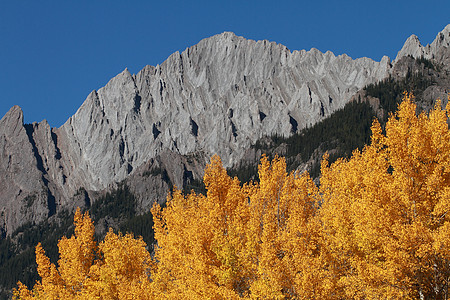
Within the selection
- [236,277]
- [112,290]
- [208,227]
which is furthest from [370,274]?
[112,290]

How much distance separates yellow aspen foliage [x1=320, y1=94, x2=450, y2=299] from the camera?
2083cm

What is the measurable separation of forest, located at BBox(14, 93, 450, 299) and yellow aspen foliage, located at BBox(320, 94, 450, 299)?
5cm

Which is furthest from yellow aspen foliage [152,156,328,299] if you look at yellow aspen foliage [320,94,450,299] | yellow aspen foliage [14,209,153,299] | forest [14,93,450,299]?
yellow aspen foliage [320,94,450,299]

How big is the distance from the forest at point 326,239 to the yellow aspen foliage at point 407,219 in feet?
0.17

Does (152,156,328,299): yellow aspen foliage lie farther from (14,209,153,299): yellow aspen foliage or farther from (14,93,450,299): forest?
(14,209,153,299): yellow aspen foliage

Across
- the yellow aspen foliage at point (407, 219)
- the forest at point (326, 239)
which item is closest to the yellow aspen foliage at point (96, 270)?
the forest at point (326, 239)

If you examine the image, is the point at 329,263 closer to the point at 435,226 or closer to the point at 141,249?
the point at 435,226

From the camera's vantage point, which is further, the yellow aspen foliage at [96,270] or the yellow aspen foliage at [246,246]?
the yellow aspen foliage at [96,270]

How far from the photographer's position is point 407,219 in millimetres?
22031

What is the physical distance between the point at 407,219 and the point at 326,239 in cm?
672

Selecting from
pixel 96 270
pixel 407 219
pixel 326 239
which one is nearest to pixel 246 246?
pixel 326 239

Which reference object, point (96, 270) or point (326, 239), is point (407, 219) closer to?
Result: point (326, 239)

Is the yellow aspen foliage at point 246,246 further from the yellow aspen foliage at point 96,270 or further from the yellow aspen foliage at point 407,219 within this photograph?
the yellow aspen foliage at point 407,219

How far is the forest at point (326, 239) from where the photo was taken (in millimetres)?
21795
